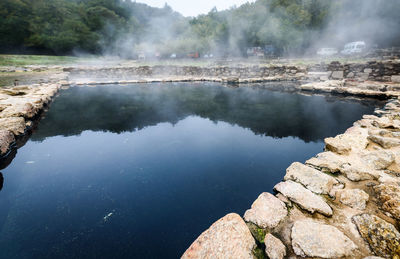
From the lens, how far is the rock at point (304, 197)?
135 cm

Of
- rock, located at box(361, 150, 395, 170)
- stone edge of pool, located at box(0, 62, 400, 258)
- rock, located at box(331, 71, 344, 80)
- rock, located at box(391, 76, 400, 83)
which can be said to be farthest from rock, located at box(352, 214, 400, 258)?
rock, located at box(331, 71, 344, 80)

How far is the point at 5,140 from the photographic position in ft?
8.30

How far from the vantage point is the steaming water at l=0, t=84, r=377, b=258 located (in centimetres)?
137

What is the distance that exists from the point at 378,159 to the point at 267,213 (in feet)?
5.35

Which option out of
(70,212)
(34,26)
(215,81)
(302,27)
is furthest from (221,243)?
(34,26)

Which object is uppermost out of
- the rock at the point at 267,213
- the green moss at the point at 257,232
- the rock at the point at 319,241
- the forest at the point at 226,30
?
the forest at the point at 226,30

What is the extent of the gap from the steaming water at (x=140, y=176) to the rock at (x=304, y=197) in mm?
289

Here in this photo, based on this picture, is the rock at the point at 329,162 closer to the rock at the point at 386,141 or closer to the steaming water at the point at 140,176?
the steaming water at the point at 140,176

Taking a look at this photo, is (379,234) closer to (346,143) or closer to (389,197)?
(389,197)

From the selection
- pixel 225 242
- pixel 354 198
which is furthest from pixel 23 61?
pixel 354 198

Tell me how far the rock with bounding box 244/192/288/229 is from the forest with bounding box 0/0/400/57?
25.0m

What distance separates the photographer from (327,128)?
11.1 ft

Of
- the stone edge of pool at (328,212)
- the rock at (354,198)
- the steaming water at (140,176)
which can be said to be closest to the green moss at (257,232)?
the stone edge of pool at (328,212)

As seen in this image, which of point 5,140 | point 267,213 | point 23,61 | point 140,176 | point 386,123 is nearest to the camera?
point 267,213
